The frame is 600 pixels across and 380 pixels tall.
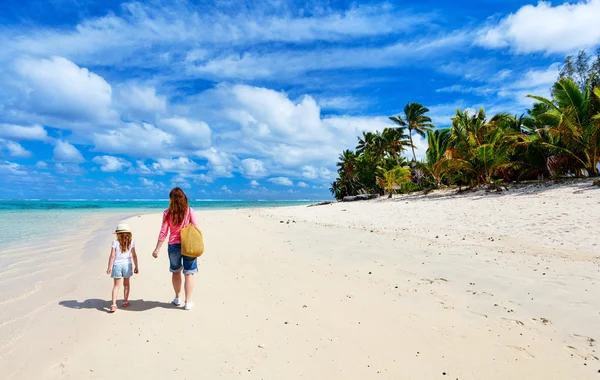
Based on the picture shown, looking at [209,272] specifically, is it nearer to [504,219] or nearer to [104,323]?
[104,323]

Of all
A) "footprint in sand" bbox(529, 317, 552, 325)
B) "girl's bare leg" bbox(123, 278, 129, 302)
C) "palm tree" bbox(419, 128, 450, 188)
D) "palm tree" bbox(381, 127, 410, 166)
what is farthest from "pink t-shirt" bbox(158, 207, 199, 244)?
"palm tree" bbox(381, 127, 410, 166)

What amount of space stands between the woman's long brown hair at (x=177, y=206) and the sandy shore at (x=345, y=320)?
1.49 meters

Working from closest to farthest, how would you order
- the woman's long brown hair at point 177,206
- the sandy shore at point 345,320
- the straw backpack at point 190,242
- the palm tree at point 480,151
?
the sandy shore at point 345,320
the straw backpack at point 190,242
the woman's long brown hair at point 177,206
the palm tree at point 480,151

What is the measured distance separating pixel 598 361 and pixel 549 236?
317 inches

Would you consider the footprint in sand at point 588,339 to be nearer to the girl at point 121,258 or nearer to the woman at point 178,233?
the woman at point 178,233

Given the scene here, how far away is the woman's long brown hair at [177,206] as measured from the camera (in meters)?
5.25

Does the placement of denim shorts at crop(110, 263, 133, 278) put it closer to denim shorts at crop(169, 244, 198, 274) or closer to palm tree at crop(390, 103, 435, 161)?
denim shorts at crop(169, 244, 198, 274)

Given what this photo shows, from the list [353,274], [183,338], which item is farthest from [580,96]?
[183,338]

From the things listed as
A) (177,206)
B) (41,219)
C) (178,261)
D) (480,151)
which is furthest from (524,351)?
(41,219)

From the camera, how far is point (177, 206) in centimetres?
527

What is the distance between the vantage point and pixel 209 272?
774 cm

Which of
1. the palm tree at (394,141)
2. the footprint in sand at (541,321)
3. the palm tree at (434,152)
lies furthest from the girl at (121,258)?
the palm tree at (394,141)

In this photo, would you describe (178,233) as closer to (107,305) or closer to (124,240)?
(124,240)

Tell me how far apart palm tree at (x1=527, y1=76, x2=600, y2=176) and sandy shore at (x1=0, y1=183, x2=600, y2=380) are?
13.8m
